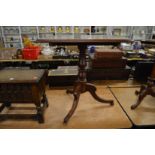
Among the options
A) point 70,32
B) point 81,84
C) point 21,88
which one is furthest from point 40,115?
point 70,32

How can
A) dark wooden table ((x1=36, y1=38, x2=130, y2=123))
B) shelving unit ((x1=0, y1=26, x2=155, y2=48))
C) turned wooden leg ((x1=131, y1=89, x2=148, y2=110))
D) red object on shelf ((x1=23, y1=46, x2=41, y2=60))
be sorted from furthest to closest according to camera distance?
1. shelving unit ((x1=0, y1=26, x2=155, y2=48))
2. red object on shelf ((x1=23, y1=46, x2=41, y2=60))
3. turned wooden leg ((x1=131, y1=89, x2=148, y2=110))
4. dark wooden table ((x1=36, y1=38, x2=130, y2=123))

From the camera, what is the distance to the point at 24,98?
104cm

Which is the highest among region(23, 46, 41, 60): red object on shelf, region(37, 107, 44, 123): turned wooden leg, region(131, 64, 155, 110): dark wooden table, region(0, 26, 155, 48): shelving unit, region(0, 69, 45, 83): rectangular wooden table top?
region(0, 26, 155, 48): shelving unit

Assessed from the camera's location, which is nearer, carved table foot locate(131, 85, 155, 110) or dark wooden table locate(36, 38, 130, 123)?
dark wooden table locate(36, 38, 130, 123)

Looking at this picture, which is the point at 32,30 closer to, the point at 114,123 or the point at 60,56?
the point at 60,56

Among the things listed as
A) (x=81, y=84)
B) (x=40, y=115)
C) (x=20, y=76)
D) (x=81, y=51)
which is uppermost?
(x=81, y=51)

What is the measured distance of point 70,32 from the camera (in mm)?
3727

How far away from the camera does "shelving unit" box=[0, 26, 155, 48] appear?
3.72 metres

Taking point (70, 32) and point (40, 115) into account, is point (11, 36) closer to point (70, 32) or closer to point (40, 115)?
point (70, 32)

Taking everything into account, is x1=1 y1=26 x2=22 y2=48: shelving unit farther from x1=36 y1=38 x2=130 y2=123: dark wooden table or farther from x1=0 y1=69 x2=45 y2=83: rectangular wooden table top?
x1=36 y1=38 x2=130 y2=123: dark wooden table

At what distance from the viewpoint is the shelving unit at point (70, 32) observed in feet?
12.2

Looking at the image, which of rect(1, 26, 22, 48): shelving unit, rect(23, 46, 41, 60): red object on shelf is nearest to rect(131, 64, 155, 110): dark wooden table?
rect(23, 46, 41, 60): red object on shelf

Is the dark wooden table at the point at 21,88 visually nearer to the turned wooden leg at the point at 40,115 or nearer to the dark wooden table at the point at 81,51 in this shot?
the turned wooden leg at the point at 40,115

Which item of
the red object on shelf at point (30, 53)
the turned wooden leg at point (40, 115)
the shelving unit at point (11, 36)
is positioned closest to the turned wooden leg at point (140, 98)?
the turned wooden leg at point (40, 115)
